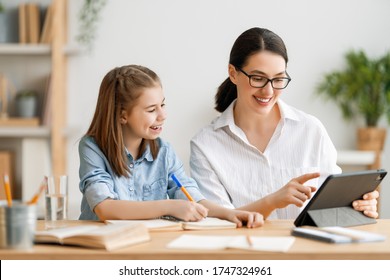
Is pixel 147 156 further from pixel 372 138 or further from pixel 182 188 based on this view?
pixel 372 138

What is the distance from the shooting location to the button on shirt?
2400 millimetres

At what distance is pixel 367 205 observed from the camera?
1.94 metres

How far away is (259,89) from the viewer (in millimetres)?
2252

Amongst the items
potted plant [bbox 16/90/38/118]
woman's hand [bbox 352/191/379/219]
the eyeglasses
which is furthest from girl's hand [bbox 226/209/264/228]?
potted plant [bbox 16/90/38/118]

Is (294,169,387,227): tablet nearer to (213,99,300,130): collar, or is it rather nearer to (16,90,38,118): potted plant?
(213,99,300,130): collar

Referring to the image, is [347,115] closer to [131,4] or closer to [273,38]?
[131,4]

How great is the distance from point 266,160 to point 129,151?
0.53 meters

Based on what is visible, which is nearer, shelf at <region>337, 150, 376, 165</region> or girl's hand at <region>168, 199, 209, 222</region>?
girl's hand at <region>168, 199, 209, 222</region>

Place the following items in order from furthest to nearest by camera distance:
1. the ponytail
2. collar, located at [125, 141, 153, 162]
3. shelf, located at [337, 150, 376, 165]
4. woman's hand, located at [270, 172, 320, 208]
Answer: shelf, located at [337, 150, 376, 165], the ponytail, collar, located at [125, 141, 153, 162], woman's hand, located at [270, 172, 320, 208]

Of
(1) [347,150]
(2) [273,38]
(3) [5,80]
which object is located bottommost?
(1) [347,150]

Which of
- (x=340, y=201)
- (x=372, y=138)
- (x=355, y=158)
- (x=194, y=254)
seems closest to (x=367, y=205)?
(x=340, y=201)

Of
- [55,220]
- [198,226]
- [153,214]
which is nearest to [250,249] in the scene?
[198,226]

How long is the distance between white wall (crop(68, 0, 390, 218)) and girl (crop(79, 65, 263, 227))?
2.23 metres
